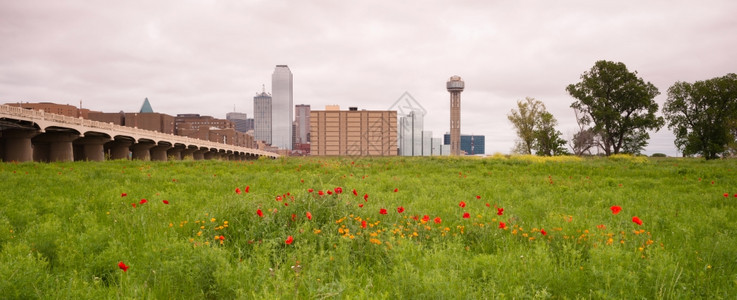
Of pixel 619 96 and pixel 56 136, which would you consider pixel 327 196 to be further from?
pixel 56 136

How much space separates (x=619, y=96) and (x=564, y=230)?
48.2 m

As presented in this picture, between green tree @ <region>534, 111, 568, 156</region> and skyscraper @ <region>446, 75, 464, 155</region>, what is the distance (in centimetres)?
12816

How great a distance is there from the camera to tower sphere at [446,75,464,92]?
190 metres

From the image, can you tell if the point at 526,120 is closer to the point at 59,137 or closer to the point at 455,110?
the point at 59,137

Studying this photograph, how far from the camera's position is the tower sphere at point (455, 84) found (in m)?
190

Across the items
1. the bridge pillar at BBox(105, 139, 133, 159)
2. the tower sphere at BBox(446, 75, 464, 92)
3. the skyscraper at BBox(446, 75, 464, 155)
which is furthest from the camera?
the tower sphere at BBox(446, 75, 464, 92)

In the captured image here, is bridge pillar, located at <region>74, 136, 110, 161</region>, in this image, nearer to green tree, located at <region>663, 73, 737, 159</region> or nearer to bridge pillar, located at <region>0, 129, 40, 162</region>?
bridge pillar, located at <region>0, 129, 40, 162</region>

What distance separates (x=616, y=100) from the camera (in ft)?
147

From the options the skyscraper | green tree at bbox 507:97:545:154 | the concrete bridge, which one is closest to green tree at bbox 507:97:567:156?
green tree at bbox 507:97:545:154

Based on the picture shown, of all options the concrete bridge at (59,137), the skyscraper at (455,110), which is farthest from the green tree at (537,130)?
the skyscraper at (455,110)

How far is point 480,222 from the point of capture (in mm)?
6105

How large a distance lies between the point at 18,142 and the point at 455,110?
168668 millimetres

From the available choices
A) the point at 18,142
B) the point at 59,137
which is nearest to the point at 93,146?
the point at 59,137

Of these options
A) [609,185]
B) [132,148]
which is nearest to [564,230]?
[609,185]
